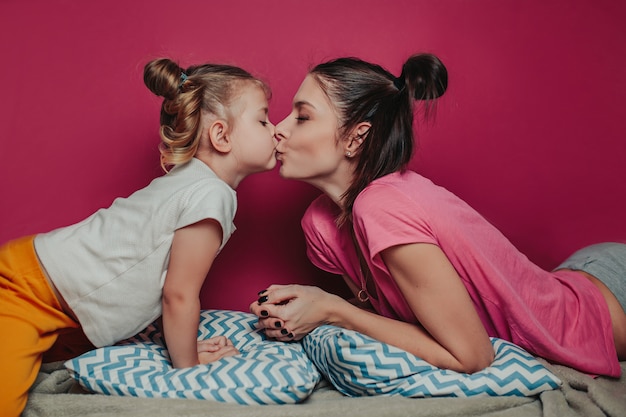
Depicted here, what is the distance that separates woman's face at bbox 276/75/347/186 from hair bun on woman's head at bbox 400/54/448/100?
210 millimetres

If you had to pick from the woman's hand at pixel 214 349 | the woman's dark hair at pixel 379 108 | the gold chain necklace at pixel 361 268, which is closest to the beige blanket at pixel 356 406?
the woman's hand at pixel 214 349

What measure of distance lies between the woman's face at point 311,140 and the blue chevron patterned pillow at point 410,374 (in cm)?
43

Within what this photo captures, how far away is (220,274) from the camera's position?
1869 millimetres

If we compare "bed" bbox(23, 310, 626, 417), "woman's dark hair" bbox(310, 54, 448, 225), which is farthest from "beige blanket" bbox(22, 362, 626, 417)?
"woman's dark hair" bbox(310, 54, 448, 225)

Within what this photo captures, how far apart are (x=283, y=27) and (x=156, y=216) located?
2.67 feet

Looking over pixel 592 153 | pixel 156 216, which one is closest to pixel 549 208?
pixel 592 153

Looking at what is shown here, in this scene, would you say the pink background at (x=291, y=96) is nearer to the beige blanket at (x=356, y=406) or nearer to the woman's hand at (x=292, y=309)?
the woman's hand at (x=292, y=309)

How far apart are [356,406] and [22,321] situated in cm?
73

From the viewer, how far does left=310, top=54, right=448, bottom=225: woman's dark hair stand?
1.44 metres

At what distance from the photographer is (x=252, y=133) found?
149 centimetres

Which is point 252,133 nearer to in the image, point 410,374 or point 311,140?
point 311,140

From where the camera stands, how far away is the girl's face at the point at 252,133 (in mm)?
1479

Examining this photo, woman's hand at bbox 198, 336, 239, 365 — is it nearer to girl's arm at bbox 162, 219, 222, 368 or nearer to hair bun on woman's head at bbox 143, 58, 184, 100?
girl's arm at bbox 162, 219, 222, 368

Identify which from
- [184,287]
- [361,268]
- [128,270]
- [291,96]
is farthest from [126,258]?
[291,96]
